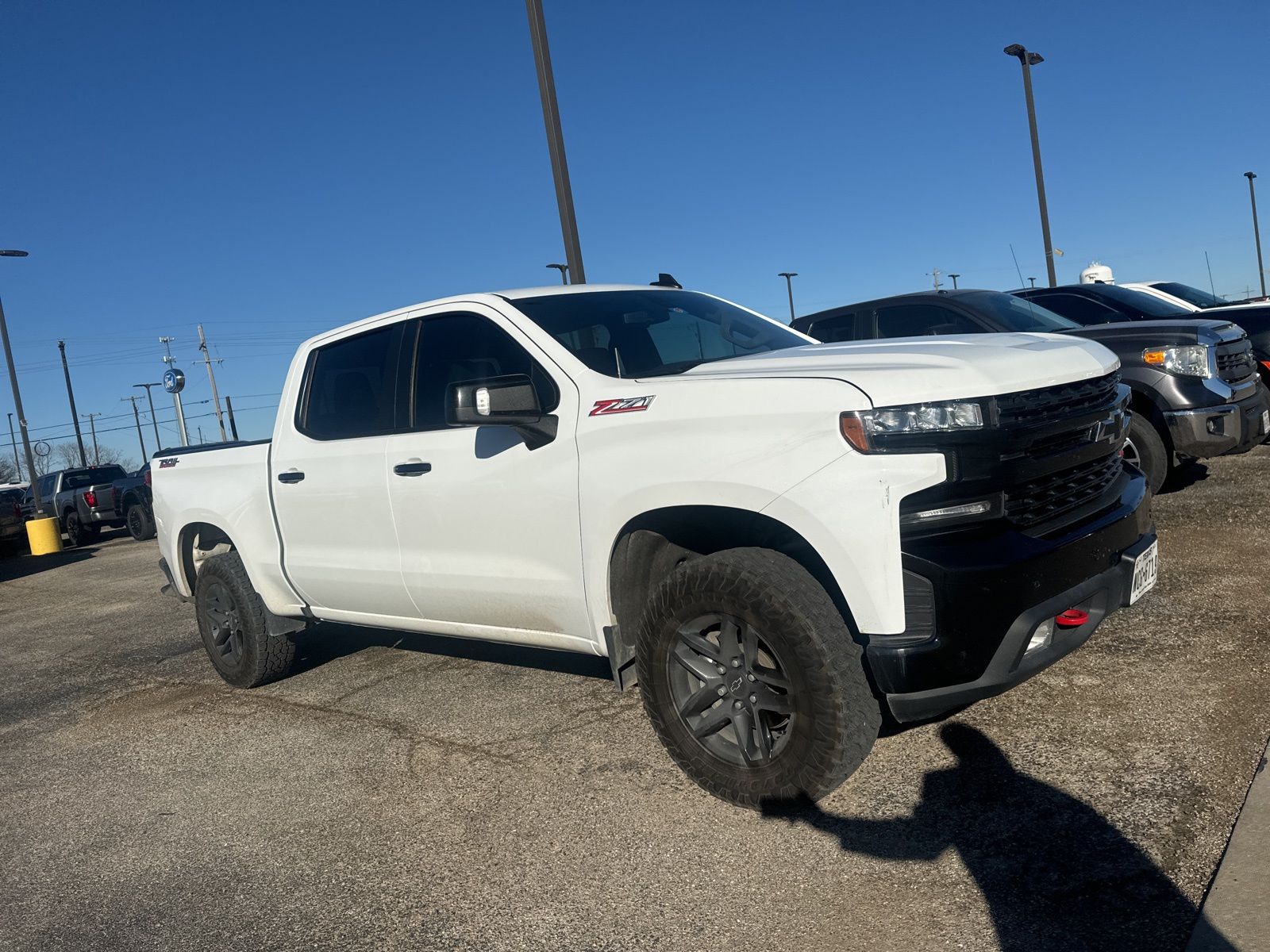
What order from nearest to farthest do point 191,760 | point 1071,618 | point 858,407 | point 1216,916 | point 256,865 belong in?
point 1216,916, point 858,407, point 1071,618, point 256,865, point 191,760

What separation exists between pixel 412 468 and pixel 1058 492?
8.48ft

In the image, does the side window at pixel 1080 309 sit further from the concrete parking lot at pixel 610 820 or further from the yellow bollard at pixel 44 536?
the yellow bollard at pixel 44 536

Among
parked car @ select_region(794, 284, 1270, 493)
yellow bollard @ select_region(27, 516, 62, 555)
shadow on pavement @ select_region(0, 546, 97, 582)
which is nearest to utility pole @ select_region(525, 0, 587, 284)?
parked car @ select_region(794, 284, 1270, 493)

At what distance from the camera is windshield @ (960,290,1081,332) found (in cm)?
726

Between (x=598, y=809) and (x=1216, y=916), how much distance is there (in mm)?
1891

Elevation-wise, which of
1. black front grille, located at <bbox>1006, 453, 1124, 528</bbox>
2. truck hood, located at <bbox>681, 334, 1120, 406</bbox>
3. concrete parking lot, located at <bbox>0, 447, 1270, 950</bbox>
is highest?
truck hood, located at <bbox>681, 334, 1120, 406</bbox>

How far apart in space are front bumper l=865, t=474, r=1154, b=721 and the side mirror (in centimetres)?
149

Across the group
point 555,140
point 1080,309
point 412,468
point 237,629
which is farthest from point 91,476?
point 412,468

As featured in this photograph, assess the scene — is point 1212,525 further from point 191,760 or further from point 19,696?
point 19,696

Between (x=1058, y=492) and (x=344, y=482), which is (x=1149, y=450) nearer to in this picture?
(x=1058, y=492)

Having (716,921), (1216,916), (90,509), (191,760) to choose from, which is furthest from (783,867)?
(90,509)

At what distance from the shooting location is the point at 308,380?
526cm

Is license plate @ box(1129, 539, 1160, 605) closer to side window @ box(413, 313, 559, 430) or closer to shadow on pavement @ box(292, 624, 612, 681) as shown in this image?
side window @ box(413, 313, 559, 430)

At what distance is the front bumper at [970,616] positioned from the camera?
9.36 ft
